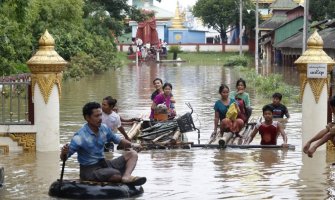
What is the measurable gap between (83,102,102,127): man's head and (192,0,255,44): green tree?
79324 millimetres

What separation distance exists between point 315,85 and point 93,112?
19.4 feet

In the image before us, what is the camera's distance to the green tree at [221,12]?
302 ft

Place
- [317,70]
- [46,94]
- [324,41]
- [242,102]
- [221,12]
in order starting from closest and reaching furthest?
1. [317,70]
2. [46,94]
3. [242,102]
4. [324,41]
5. [221,12]

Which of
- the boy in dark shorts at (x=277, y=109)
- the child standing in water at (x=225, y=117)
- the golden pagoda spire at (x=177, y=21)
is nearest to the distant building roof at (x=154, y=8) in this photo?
the golden pagoda spire at (x=177, y=21)

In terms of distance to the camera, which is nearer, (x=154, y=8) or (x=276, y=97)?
(x=276, y=97)

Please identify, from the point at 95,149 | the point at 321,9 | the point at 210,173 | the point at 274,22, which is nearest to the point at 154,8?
the point at 274,22

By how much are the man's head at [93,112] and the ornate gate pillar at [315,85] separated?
570 centimetres

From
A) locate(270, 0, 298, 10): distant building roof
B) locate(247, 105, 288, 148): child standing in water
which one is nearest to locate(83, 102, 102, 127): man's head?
locate(247, 105, 288, 148): child standing in water

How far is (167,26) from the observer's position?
10825 centimetres

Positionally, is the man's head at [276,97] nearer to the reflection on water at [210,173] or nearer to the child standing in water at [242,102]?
the reflection on water at [210,173]

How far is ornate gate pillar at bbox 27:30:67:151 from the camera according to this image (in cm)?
1619

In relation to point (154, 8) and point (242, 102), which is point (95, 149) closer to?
point (242, 102)

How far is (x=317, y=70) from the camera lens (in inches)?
632

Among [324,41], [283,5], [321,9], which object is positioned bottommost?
[324,41]
